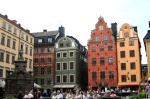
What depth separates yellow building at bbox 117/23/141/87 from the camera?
163ft

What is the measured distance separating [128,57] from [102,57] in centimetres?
592

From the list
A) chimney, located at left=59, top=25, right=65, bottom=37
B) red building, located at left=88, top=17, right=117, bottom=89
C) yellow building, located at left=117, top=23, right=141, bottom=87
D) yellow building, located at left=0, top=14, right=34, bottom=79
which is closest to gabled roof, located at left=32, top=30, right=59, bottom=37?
chimney, located at left=59, top=25, right=65, bottom=37

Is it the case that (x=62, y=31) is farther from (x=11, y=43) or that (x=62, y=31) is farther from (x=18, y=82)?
(x=18, y=82)

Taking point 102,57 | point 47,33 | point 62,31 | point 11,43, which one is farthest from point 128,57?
point 11,43

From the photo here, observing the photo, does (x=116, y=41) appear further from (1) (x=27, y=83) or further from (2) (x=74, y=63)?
(1) (x=27, y=83)

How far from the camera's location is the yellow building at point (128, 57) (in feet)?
163

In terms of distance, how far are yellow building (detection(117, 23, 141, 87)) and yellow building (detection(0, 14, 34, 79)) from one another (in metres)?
21.5

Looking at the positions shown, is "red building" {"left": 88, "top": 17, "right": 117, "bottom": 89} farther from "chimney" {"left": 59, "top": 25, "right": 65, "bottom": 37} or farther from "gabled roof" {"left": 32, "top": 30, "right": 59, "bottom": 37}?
"gabled roof" {"left": 32, "top": 30, "right": 59, "bottom": 37}

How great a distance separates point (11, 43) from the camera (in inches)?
1877

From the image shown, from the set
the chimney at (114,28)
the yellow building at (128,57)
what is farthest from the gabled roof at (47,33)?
the yellow building at (128,57)

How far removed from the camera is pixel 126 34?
5184 cm

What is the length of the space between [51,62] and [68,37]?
777 centimetres

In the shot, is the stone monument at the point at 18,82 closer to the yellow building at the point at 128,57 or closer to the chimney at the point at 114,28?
the yellow building at the point at 128,57

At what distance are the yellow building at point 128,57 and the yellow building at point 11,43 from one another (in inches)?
846
